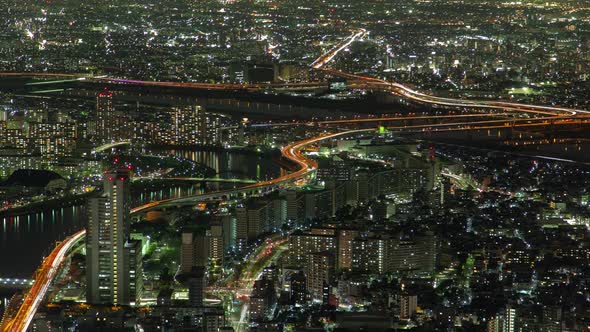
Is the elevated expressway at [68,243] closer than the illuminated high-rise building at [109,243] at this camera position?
Yes

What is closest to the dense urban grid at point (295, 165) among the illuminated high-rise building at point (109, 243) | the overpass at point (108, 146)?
the illuminated high-rise building at point (109, 243)

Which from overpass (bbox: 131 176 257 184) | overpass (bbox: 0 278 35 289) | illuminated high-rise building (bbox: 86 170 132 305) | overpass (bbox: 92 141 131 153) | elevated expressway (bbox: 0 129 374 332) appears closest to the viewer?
elevated expressway (bbox: 0 129 374 332)

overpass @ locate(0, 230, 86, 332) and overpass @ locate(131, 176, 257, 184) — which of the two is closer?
overpass @ locate(0, 230, 86, 332)

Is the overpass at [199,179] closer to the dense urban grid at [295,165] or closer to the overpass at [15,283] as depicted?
the dense urban grid at [295,165]

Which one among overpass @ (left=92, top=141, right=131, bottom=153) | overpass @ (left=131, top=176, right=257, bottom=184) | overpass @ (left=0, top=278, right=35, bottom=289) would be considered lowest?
overpass @ (left=0, top=278, right=35, bottom=289)

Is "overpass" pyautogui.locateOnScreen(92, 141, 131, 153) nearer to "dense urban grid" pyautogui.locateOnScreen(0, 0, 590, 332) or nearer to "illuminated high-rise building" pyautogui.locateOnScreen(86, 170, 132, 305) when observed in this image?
"dense urban grid" pyautogui.locateOnScreen(0, 0, 590, 332)

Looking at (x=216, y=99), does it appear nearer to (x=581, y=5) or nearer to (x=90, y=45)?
(x=90, y=45)

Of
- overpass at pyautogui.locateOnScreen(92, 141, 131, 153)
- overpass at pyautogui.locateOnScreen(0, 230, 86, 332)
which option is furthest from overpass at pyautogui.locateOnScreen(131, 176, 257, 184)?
overpass at pyautogui.locateOnScreen(0, 230, 86, 332)
